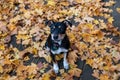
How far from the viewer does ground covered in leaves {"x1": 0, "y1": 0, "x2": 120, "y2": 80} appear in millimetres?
5227

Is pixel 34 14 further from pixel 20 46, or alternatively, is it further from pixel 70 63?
pixel 70 63

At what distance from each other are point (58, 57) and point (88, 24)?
47.9 inches

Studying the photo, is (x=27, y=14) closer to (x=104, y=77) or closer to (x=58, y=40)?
(x=58, y=40)

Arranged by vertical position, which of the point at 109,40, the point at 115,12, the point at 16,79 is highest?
the point at 115,12

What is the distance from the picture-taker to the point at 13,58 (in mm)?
5590

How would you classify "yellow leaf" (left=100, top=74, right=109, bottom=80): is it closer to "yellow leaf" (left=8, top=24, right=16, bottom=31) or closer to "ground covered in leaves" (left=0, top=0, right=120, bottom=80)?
"ground covered in leaves" (left=0, top=0, right=120, bottom=80)

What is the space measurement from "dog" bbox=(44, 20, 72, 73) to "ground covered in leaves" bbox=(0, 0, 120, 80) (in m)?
0.18

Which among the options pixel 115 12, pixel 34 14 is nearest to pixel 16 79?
pixel 34 14

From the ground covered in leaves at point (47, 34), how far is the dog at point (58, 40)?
0.18 metres

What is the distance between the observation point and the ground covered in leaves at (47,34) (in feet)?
17.1

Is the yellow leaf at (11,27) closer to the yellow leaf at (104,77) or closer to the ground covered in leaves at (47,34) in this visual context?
the ground covered in leaves at (47,34)

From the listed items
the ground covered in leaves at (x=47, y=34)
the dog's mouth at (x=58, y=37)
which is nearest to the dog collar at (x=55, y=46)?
the dog's mouth at (x=58, y=37)

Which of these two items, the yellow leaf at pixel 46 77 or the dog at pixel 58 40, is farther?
Result: the yellow leaf at pixel 46 77

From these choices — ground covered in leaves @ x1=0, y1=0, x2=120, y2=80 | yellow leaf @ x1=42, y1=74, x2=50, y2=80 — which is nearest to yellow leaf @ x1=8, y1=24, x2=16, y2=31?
ground covered in leaves @ x1=0, y1=0, x2=120, y2=80
